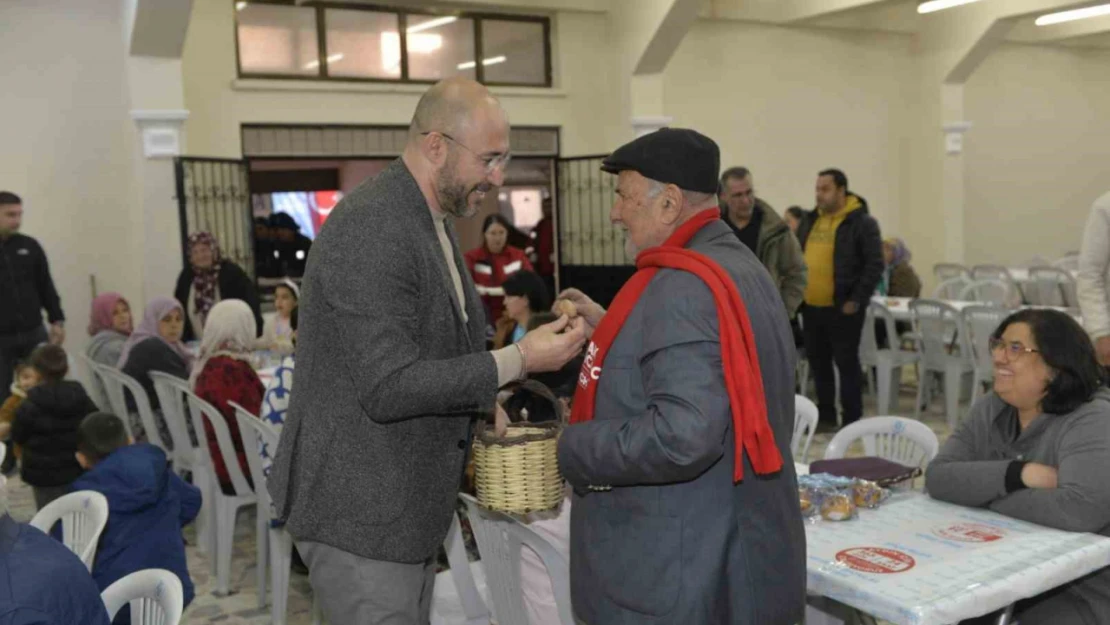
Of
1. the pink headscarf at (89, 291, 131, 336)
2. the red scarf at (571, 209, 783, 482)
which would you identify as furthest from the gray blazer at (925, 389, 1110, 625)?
the pink headscarf at (89, 291, 131, 336)

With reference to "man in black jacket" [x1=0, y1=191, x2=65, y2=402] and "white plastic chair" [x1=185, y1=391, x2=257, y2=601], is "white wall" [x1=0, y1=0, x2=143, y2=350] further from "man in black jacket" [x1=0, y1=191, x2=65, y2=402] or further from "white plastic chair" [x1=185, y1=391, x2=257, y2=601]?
"white plastic chair" [x1=185, y1=391, x2=257, y2=601]

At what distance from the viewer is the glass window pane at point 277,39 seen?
8.16m

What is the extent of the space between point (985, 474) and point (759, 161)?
28.0 feet

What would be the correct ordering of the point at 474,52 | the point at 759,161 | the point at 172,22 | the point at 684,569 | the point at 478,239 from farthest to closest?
the point at 478,239, the point at 759,161, the point at 474,52, the point at 172,22, the point at 684,569

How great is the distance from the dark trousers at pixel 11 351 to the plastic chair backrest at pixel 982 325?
5.77 meters

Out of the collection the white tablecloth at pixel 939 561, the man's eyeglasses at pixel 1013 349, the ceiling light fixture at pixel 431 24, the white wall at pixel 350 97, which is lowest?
the white tablecloth at pixel 939 561

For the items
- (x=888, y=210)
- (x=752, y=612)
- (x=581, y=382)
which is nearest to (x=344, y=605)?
(x=581, y=382)

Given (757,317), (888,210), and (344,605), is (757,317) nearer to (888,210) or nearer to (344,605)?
(344,605)

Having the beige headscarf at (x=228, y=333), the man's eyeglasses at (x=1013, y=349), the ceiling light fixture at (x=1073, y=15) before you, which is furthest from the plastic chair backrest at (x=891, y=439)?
the ceiling light fixture at (x=1073, y=15)

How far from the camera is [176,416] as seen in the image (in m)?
4.87

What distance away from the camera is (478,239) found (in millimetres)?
11766

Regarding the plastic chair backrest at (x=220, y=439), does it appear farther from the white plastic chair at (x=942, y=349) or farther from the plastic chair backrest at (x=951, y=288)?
the plastic chair backrest at (x=951, y=288)

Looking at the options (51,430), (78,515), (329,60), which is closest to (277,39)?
(329,60)

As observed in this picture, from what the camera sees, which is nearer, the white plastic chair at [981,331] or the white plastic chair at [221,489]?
the white plastic chair at [221,489]
